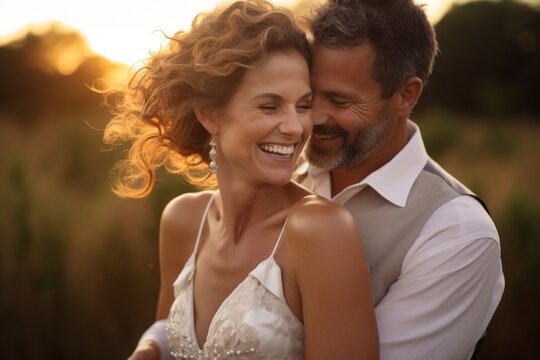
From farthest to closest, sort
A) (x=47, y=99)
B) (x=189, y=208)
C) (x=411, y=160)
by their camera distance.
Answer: (x=47, y=99), (x=189, y=208), (x=411, y=160)

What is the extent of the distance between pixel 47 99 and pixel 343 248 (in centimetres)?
823

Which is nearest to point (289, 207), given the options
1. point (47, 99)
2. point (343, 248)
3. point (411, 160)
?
point (343, 248)

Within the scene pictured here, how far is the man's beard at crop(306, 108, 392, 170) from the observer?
2.86 metres

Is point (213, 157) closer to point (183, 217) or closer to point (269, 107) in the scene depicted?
point (269, 107)

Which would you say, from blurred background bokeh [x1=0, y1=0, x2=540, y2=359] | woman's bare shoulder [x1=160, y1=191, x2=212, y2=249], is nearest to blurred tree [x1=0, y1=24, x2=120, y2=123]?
blurred background bokeh [x1=0, y1=0, x2=540, y2=359]

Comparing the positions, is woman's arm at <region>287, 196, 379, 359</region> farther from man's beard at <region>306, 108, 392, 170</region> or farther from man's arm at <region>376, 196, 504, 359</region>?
man's beard at <region>306, 108, 392, 170</region>

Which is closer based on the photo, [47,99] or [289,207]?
[289,207]

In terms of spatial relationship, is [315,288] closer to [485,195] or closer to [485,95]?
[485,195]

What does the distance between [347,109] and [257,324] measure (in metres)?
0.99

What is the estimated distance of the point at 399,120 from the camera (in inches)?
116

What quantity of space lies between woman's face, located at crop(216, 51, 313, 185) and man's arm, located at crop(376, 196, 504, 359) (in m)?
0.58

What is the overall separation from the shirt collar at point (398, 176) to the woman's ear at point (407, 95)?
0.13 m

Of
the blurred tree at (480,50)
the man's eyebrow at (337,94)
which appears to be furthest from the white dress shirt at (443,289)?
the blurred tree at (480,50)

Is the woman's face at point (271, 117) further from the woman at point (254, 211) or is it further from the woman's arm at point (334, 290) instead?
the woman's arm at point (334, 290)
